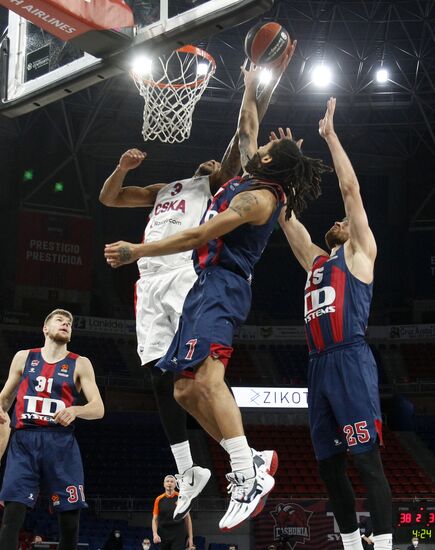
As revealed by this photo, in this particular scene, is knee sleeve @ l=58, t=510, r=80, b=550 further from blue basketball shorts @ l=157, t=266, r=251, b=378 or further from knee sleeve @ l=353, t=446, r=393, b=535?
knee sleeve @ l=353, t=446, r=393, b=535

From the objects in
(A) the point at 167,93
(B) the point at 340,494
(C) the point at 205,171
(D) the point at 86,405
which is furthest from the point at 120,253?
(A) the point at 167,93

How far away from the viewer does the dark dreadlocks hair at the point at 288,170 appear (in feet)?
15.5

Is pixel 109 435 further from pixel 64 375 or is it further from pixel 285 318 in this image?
pixel 64 375

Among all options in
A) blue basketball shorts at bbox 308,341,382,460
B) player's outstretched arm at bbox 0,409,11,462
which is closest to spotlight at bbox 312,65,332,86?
player's outstretched arm at bbox 0,409,11,462

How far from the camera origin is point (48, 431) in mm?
6113

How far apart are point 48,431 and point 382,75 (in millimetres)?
18122

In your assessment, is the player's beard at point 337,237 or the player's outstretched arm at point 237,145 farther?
the player's beard at point 337,237

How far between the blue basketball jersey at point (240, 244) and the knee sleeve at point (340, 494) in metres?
1.40

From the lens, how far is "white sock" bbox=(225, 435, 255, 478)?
430cm

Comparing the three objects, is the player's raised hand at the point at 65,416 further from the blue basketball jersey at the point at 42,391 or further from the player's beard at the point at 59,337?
the player's beard at the point at 59,337

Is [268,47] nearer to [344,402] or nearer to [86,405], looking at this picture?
[344,402]

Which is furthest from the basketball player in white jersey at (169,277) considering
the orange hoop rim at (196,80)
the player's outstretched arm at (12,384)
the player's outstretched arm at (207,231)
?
the orange hoop rim at (196,80)

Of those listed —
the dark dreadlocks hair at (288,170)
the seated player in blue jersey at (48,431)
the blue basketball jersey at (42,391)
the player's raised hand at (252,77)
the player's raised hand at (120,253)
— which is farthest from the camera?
the blue basketball jersey at (42,391)

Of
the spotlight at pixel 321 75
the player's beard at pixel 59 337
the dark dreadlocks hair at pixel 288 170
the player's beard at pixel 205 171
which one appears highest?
the spotlight at pixel 321 75
